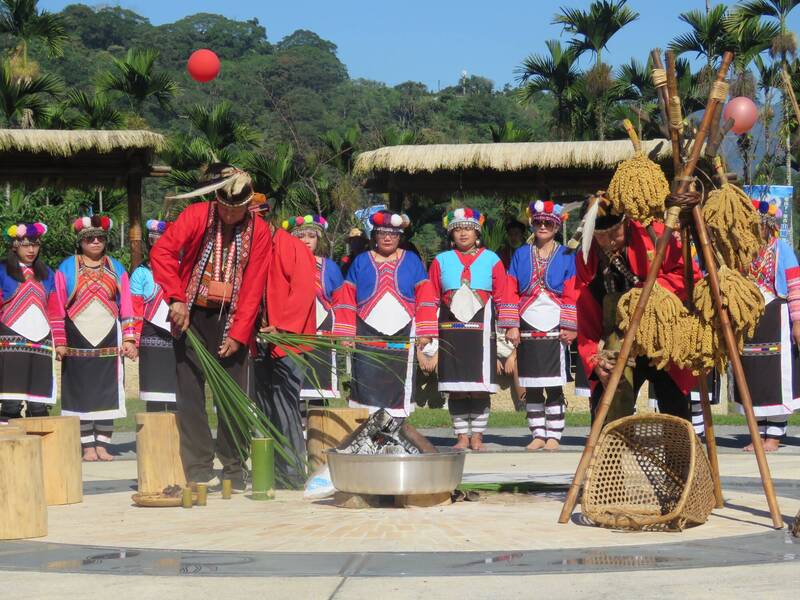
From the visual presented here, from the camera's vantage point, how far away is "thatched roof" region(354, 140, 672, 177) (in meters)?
14.5

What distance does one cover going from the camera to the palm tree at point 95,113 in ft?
94.7

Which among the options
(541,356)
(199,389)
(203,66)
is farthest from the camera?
(203,66)

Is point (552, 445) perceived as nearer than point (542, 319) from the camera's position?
Yes

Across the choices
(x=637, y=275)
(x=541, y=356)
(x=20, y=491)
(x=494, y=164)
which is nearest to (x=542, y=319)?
(x=541, y=356)

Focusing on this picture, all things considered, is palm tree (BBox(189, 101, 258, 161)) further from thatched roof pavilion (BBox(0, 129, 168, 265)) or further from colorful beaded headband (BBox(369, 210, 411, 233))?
colorful beaded headband (BBox(369, 210, 411, 233))

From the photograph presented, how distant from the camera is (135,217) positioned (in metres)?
14.7

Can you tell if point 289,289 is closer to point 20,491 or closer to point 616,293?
point 616,293

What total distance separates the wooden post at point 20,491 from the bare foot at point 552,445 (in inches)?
236

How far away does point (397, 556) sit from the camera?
19.6 feet

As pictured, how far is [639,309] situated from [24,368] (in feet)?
22.5

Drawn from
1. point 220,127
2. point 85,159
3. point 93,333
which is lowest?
point 93,333

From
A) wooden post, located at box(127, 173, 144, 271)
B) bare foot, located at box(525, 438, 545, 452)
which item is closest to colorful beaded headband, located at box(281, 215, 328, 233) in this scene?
wooden post, located at box(127, 173, 144, 271)

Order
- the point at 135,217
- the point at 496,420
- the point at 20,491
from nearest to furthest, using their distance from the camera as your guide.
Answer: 1. the point at 20,491
2. the point at 135,217
3. the point at 496,420

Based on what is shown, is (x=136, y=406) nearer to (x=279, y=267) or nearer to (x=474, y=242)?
(x=474, y=242)
